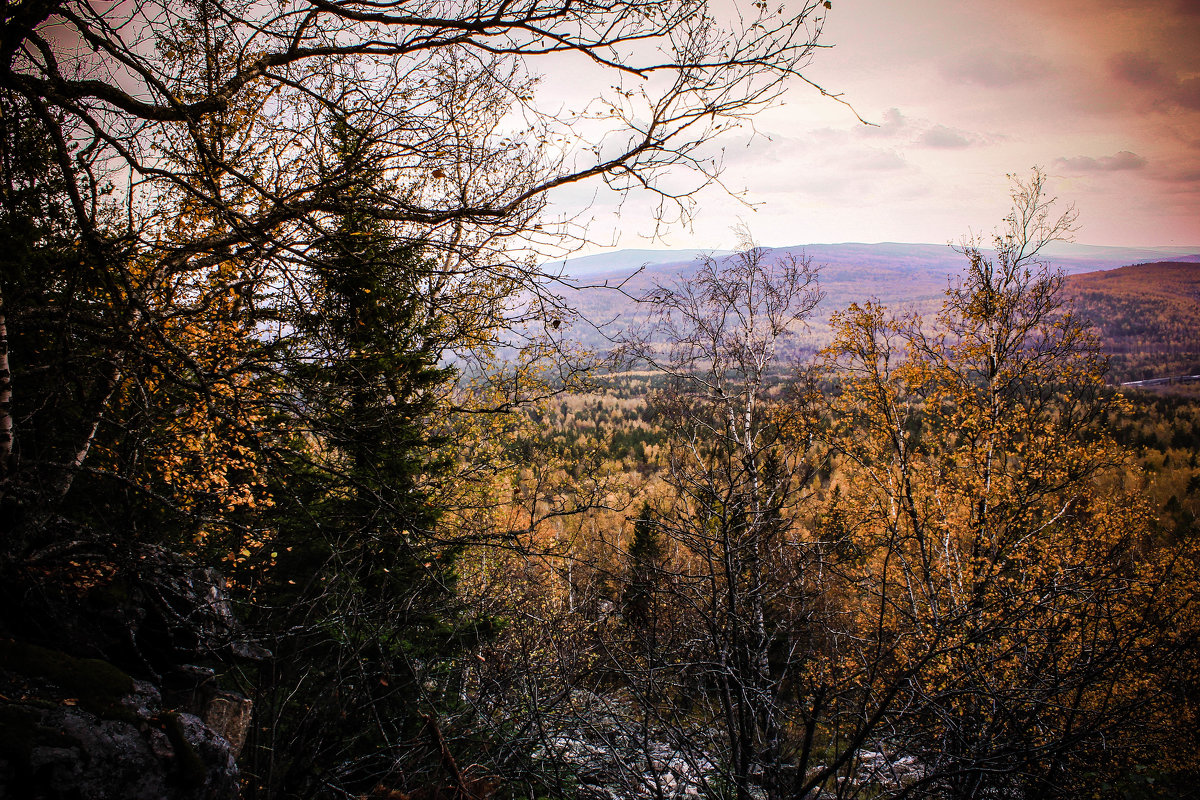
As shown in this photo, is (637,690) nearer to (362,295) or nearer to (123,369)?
(362,295)

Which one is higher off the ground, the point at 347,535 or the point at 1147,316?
the point at 1147,316

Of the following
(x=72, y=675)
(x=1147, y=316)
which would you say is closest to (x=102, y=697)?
(x=72, y=675)

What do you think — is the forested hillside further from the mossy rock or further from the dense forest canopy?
the mossy rock

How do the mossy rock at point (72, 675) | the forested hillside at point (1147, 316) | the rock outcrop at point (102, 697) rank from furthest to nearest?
the forested hillside at point (1147, 316) < the mossy rock at point (72, 675) < the rock outcrop at point (102, 697)

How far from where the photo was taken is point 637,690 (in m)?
3.12

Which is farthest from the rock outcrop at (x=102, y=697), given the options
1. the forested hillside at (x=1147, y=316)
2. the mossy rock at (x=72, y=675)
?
the forested hillside at (x=1147, y=316)

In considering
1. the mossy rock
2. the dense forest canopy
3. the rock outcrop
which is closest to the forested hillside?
the dense forest canopy

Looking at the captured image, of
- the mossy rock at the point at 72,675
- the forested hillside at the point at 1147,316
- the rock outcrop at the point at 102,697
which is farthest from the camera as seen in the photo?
the forested hillside at the point at 1147,316

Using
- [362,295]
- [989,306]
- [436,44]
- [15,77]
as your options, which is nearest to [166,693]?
[362,295]

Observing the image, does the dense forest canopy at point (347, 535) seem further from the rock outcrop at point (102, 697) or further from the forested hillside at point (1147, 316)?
the forested hillside at point (1147, 316)

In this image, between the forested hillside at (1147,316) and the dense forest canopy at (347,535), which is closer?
the dense forest canopy at (347,535)

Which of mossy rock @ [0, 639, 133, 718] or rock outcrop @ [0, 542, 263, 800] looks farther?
mossy rock @ [0, 639, 133, 718]

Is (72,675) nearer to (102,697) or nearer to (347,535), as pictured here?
(102,697)

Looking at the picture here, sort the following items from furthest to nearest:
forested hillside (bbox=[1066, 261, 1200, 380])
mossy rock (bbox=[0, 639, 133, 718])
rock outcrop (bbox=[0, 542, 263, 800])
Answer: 1. forested hillside (bbox=[1066, 261, 1200, 380])
2. mossy rock (bbox=[0, 639, 133, 718])
3. rock outcrop (bbox=[0, 542, 263, 800])
